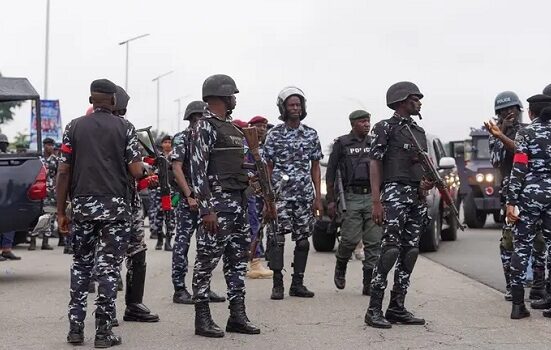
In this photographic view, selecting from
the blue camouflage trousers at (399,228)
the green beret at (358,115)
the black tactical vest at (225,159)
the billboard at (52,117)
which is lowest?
the blue camouflage trousers at (399,228)

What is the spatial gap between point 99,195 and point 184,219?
2.49 metres

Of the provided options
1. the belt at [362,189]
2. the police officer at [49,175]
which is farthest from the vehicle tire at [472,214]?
the belt at [362,189]

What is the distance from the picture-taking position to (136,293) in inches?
296

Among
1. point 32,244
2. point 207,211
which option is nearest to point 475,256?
point 32,244

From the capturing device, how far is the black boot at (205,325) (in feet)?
22.1

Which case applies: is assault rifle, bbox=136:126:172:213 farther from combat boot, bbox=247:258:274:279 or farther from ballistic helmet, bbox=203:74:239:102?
combat boot, bbox=247:258:274:279

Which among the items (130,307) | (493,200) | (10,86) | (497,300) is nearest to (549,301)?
(497,300)

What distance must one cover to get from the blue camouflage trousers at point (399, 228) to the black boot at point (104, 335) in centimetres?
215

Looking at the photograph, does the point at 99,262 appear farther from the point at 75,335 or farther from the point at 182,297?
the point at 182,297

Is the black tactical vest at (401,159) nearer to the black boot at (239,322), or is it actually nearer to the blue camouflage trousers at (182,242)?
the black boot at (239,322)

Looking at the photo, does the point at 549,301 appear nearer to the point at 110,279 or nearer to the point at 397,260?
the point at 397,260

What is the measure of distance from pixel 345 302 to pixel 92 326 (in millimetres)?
2558

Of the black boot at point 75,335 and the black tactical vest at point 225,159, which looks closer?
the black boot at point 75,335

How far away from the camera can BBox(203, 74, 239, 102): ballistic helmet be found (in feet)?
22.6
